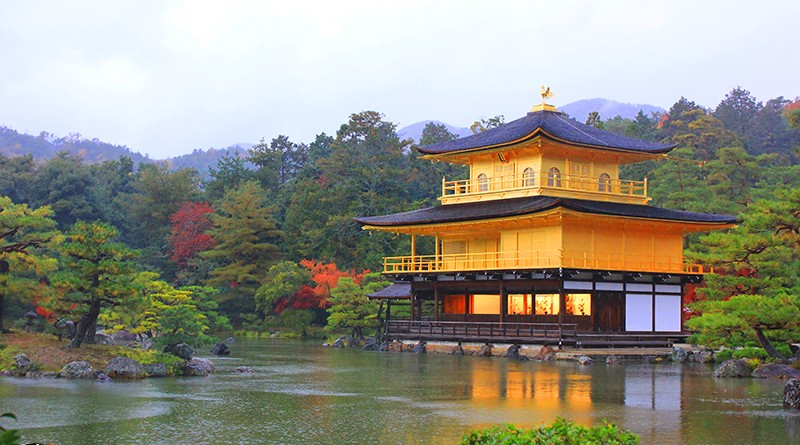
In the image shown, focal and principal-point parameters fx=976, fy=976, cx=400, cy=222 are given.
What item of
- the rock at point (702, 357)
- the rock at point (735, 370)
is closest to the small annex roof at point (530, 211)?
the rock at point (702, 357)

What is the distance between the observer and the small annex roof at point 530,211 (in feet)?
119

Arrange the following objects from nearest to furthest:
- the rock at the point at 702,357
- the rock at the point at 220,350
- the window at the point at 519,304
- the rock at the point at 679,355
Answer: the rock at the point at 702,357
the rock at the point at 679,355
the rock at the point at 220,350
the window at the point at 519,304

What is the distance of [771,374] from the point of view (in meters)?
24.9

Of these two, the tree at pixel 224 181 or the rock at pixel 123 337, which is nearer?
Answer: the rock at pixel 123 337

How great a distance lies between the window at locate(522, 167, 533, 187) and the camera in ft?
131

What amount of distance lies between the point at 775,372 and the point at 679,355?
→ 26.6 feet

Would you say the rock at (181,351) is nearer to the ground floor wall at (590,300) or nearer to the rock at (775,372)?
the ground floor wall at (590,300)

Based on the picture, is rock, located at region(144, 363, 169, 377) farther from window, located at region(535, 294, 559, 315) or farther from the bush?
window, located at region(535, 294, 559, 315)

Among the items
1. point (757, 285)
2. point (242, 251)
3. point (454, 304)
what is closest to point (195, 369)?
point (757, 285)

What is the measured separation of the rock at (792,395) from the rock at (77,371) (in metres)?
15.4

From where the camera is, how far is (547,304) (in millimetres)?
38344

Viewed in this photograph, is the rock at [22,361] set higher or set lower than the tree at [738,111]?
lower

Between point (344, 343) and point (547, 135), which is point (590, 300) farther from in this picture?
point (344, 343)

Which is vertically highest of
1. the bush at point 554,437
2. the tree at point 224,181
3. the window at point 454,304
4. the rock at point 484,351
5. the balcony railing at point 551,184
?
the tree at point 224,181
